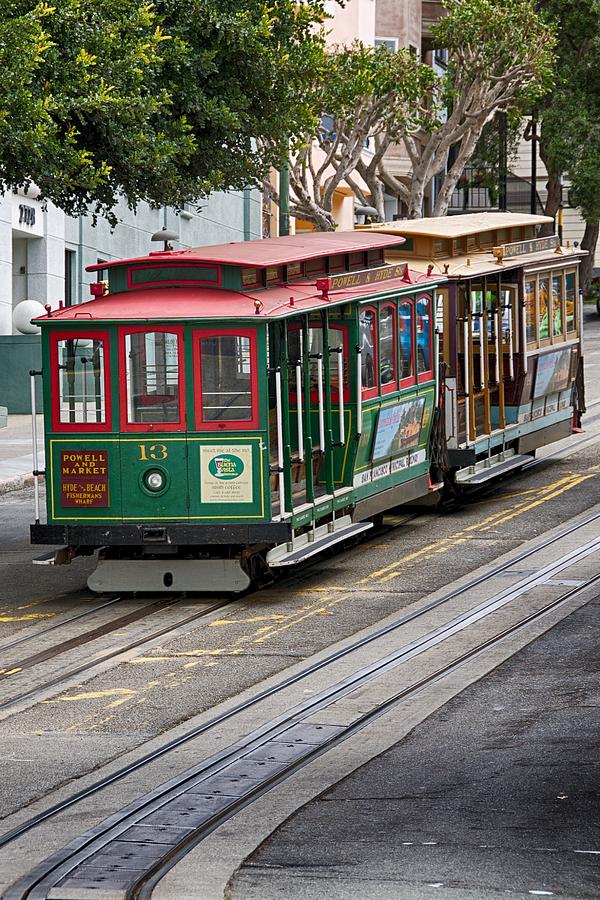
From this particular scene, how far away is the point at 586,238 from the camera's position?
180 feet

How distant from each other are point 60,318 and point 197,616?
2.87 meters

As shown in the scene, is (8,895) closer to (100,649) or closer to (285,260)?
(100,649)

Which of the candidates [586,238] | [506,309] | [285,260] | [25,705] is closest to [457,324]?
[506,309]

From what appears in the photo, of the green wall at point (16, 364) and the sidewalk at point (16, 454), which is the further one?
the green wall at point (16, 364)

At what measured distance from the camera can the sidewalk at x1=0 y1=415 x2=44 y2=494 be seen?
22.8 m

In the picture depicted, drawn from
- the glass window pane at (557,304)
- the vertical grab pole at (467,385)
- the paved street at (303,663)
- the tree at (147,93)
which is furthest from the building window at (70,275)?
the vertical grab pole at (467,385)

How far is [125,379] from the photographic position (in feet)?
45.4

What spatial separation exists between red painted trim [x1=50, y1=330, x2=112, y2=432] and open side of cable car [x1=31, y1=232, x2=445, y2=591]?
0.01m

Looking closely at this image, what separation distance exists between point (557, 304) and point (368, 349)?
694cm

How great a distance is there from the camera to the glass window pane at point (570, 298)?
22578mm

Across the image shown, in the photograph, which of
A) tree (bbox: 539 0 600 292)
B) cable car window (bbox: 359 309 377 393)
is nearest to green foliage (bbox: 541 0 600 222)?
tree (bbox: 539 0 600 292)

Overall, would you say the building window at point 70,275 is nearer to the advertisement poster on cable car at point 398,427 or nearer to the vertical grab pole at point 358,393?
the advertisement poster on cable car at point 398,427

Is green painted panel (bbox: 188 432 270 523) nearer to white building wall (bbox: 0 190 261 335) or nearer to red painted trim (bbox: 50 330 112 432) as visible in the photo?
red painted trim (bbox: 50 330 112 432)

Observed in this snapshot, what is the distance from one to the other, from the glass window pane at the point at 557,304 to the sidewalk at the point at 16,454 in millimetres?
7820
